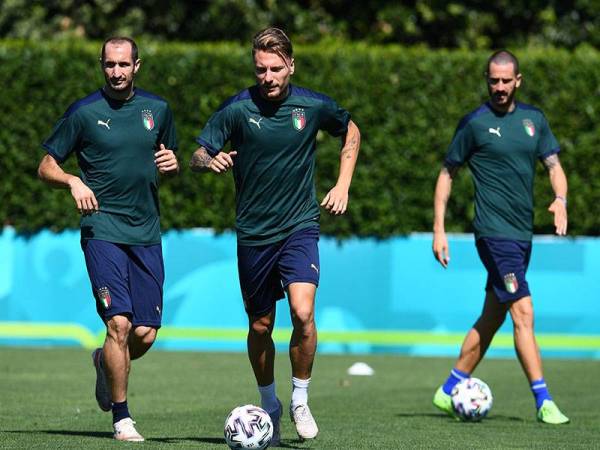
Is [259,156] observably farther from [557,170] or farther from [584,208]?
[584,208]

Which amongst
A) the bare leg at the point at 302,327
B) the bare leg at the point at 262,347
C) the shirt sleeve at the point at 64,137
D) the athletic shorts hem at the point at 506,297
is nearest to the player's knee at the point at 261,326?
the bare leg at the point at 262,347

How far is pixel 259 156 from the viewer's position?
27.7ft

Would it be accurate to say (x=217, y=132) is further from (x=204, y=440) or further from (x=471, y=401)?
(x=471, y=401)

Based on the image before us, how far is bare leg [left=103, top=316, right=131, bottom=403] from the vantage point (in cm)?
857

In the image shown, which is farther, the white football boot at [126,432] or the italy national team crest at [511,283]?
the italy national team crest at [511,283]

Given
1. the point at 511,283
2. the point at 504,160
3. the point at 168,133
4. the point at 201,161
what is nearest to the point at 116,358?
the point at 201,161

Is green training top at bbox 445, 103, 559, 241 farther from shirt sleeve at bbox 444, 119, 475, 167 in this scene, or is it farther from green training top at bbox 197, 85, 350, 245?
green training top at bbox 197, 85, 350, 245

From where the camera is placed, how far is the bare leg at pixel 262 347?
8594mm

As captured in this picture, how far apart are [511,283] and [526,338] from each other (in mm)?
411

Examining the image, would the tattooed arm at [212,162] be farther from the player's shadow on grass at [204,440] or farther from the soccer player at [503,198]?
the soccer player at [503,198]

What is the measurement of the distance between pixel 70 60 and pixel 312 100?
1130 cm

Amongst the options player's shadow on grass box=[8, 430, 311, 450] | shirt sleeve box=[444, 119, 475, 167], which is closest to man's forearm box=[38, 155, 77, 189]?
player's shadow on grass box=[8, 430, 311, 450]

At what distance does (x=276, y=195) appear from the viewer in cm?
845

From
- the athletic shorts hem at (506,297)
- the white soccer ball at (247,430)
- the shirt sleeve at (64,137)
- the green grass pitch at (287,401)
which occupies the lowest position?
the green grass pitch at (287,401)
